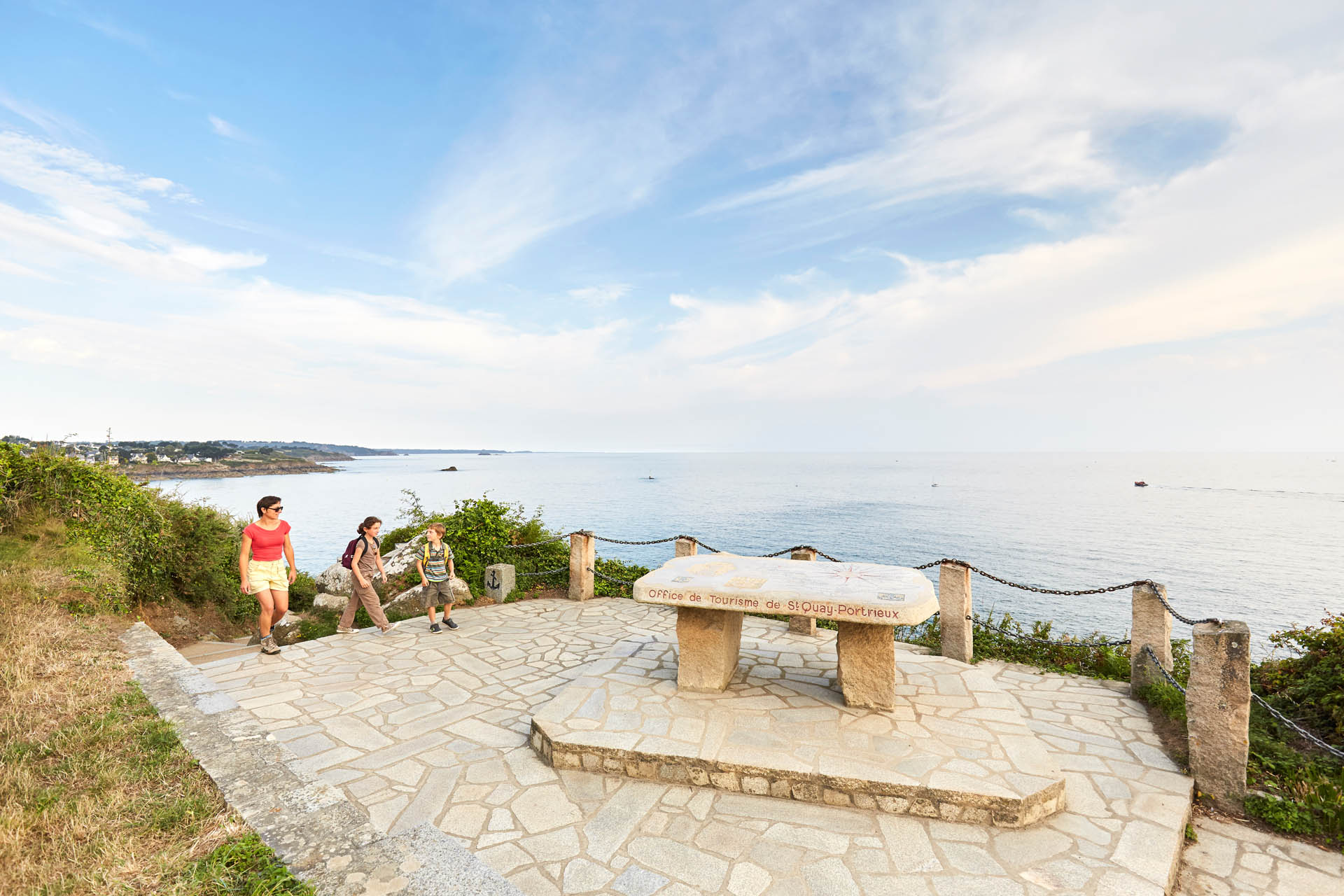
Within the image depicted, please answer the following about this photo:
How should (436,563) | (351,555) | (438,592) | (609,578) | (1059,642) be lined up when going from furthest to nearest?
(609,578) → (438,592) → (436,563) → (1059,642) → (351,555)

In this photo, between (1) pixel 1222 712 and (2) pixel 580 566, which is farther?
(2) pixel 580 566

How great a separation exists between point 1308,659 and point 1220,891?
3.82 metres

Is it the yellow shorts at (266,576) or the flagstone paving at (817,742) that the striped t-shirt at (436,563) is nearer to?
the yellow shorts at (266,576)

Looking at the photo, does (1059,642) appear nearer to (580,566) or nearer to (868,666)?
(868,666)

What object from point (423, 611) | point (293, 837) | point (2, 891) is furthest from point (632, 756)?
point (423, 611)

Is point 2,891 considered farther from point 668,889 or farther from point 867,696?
point 867,696

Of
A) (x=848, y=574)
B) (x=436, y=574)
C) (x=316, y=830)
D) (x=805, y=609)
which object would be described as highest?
(x=848, y=574)

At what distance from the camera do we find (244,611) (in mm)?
9703

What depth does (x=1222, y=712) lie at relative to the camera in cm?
433

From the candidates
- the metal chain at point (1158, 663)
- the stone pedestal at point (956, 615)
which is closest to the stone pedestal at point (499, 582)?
the stone pedestal at point (956, 615)

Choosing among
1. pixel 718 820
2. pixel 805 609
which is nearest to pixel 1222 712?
pixel 805 609

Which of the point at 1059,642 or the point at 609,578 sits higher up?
the point at 609,578

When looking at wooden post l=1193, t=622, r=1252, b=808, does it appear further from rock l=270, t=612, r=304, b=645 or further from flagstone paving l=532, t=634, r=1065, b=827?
rock l=270, t=612, r=304, b=645

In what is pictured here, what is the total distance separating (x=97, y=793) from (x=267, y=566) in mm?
3830
